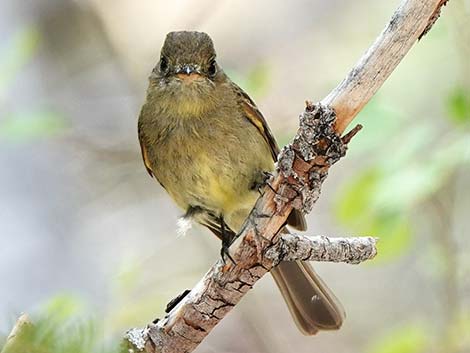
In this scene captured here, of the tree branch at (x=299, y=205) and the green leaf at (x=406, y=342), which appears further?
the green leaf at (x=406, y=342)

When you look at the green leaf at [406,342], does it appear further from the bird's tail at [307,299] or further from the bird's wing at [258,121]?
the bird's wing at [258,121]

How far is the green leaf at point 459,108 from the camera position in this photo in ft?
9.18

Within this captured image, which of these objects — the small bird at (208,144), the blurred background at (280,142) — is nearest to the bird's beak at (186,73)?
the small bird at (208,144)

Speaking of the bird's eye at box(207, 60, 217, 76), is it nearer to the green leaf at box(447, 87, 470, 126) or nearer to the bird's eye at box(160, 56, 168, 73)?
the bird's eye at box(160, 56, 168, 73)

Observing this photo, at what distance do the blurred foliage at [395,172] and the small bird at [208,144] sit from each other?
0.31 m

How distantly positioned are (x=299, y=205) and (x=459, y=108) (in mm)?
1136

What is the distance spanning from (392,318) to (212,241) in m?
1.32

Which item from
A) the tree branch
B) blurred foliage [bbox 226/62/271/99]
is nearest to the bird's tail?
blurred foliage [bbox 226/62/271/99]

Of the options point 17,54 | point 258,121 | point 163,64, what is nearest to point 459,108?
point 258,121

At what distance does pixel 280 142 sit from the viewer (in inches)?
125

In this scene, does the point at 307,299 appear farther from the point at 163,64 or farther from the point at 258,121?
the point at 163,64

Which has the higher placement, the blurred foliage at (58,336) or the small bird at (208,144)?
the small bird at (208,144)

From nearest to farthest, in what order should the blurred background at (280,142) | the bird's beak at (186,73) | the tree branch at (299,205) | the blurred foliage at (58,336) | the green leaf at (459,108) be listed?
1. the blurred foliage at (58,336)
2. the tree branch at (299,205)
3. the green leaf at (459,108)
4. the bird's beak at (186,73)
5. the blurred background at (280,142)

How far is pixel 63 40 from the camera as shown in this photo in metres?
6.07
